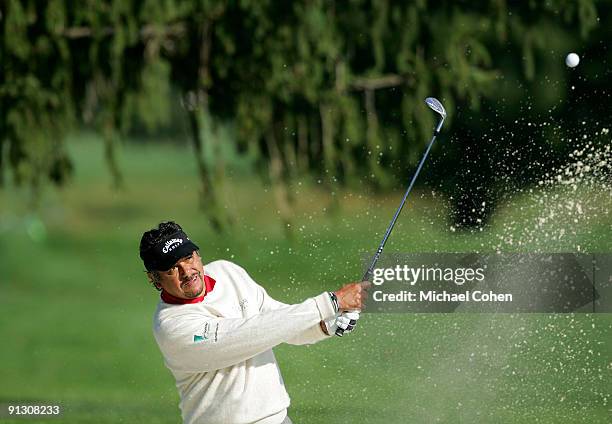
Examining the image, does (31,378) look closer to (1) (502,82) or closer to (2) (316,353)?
(2) (316,353)

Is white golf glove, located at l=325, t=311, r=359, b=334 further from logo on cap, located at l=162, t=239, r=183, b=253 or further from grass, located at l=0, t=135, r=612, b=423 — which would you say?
grass, located at l=0, t=135, r=612, b=423

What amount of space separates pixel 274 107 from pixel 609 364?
2.90 meters

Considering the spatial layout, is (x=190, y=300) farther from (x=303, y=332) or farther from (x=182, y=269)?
(x=303, y=332)

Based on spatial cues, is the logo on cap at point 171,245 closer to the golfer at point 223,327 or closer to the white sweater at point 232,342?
the golfer at point 223,327

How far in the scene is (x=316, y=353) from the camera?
1073cm

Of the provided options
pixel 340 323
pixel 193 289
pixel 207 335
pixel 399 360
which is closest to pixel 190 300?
pixel 193 289

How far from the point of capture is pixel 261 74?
9297mm

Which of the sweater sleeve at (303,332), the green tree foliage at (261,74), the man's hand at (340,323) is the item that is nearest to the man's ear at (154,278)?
the sweater sleeve at (303,332)

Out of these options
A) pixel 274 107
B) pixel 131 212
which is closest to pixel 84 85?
pixel 274 107

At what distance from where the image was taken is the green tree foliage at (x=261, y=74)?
9.07m

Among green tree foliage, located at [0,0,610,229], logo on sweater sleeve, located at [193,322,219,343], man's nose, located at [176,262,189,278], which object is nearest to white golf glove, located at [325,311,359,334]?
logo on sweater sleeve, located at [193,322,219,343]

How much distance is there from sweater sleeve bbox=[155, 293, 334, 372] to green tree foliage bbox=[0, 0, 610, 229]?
4849 mm

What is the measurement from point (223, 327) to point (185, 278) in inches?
7.7

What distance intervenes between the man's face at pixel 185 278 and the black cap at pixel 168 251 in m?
0.02
